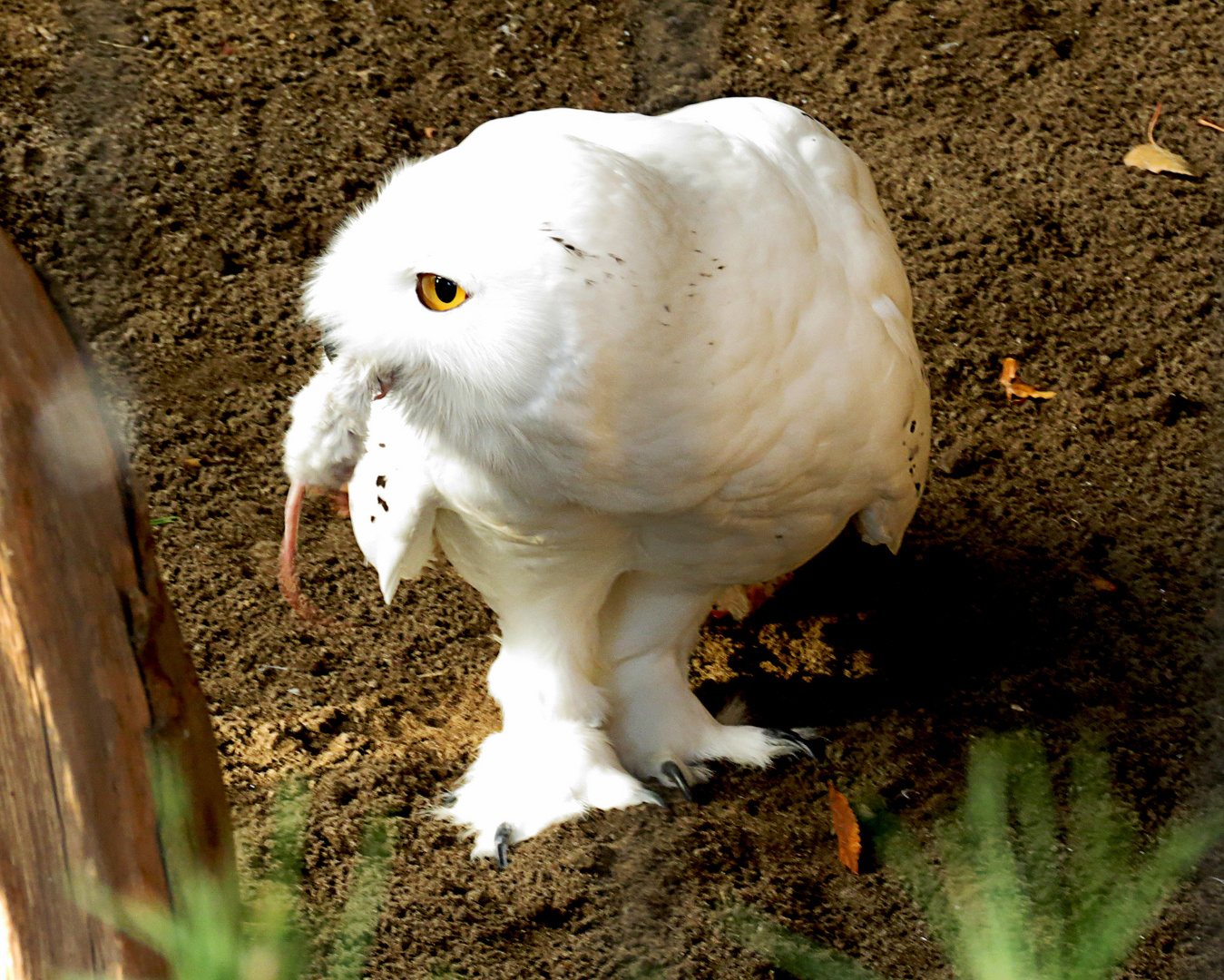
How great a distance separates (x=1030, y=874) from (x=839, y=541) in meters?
1.04

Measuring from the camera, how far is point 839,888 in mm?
1714

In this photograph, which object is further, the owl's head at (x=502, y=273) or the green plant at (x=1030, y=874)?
the owl's head at (x=502, y=273)

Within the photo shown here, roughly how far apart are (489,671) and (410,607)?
0.39 m

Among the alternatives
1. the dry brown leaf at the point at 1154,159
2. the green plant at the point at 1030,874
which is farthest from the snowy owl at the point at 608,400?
the dry brown leaf at the point at 1154,159

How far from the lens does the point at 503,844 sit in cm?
188

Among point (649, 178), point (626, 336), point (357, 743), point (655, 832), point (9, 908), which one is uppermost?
point (649, 178)

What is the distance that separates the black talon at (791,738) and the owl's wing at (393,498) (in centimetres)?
67

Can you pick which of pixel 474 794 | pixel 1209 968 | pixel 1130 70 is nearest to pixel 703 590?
pixel 474 794

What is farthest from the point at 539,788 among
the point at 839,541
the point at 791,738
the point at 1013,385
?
the point at 1013,385

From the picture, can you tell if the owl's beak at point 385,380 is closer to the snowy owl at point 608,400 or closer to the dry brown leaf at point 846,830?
the snowy owl at point 608,400

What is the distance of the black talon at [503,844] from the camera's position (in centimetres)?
184

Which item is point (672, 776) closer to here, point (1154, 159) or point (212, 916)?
point (212, 916)

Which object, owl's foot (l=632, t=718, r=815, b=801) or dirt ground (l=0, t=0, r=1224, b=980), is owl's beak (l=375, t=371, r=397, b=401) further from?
owl's foot (l=632, t=718, r=815, b=801)

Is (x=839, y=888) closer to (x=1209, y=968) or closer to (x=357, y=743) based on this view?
(x=1209, y=968)
